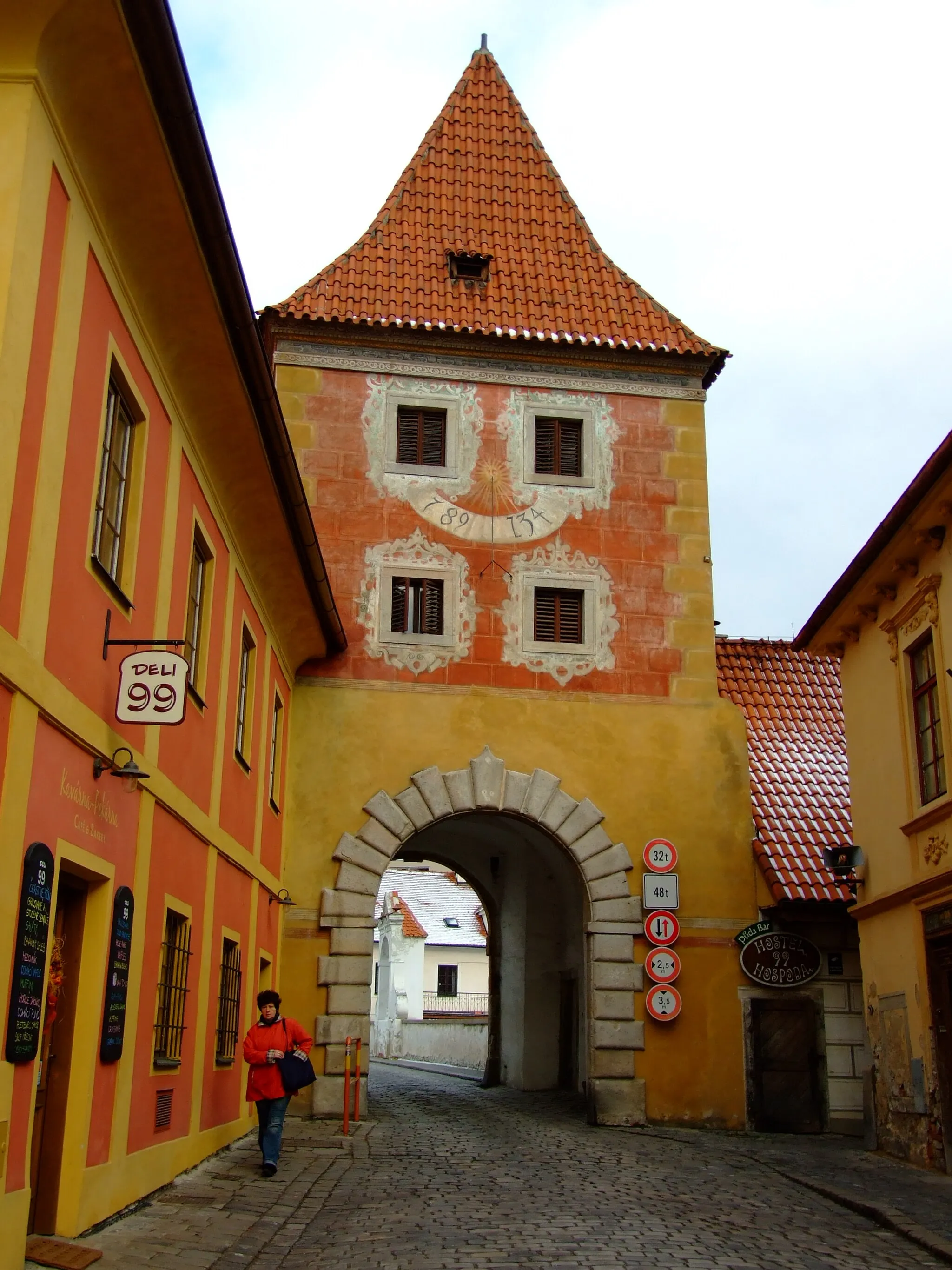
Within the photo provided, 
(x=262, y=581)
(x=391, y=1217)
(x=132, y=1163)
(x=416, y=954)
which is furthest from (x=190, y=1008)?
(x=416, y=954)

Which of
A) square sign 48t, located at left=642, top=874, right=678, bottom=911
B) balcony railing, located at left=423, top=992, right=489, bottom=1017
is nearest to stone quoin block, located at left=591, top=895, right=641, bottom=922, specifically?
square sign 48t, located at left=642, top=874, right=678, bottom=911

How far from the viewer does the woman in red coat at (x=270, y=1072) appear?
11.1 m

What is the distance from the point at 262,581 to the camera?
1484cm

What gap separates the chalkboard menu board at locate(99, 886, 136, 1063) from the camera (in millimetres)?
8625

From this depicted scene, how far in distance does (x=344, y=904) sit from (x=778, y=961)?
216 inches

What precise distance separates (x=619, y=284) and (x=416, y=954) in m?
34.2

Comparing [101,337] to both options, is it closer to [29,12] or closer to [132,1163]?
[29,12]

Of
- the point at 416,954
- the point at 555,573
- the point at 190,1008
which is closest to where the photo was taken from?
the point at 190,1008

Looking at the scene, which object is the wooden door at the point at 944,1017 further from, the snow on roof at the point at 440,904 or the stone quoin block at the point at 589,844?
the snow on roof at the point at 440,904

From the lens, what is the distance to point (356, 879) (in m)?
17.4

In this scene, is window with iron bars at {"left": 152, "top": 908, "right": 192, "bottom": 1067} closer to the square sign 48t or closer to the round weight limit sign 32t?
the square sign 48t

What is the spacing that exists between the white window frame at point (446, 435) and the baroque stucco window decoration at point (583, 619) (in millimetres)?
1618

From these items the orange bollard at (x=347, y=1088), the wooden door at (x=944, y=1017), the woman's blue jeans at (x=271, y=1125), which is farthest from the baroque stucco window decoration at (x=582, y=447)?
the woman's blue jeans at (x=271, y=1125)

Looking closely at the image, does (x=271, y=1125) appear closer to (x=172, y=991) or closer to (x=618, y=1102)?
(x=172, y=991)
